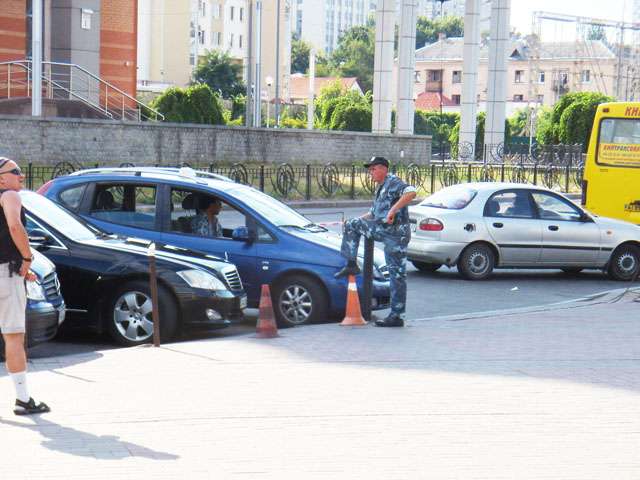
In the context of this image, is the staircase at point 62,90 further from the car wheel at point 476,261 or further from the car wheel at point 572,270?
the car wheel at point 476,261

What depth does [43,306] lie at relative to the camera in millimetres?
9734

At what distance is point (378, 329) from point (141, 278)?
243cm

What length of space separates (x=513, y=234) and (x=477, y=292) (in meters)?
1.55

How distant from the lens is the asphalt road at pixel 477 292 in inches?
467

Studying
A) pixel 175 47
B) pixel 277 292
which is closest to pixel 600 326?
pixel 277 292

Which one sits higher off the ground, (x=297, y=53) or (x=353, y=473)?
(x=297, y=53)

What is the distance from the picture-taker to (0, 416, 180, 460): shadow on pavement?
6398mm

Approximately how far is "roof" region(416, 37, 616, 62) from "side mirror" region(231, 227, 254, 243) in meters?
101

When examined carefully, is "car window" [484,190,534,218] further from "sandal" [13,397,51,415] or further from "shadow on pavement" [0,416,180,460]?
"shadow on pavement" [0,416,180,460]

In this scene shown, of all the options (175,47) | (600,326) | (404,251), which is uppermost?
(175,47)

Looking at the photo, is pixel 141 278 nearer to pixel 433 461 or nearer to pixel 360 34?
pixel 433 461

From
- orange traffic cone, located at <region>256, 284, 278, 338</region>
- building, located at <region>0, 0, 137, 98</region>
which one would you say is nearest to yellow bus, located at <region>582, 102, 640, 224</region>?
orange traffic cone, located at <region>256, 284, 278, 338</region>

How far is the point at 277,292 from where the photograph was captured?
11984mm

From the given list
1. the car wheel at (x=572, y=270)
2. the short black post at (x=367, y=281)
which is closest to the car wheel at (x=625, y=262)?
the car wheel at (x=572, y=270)
